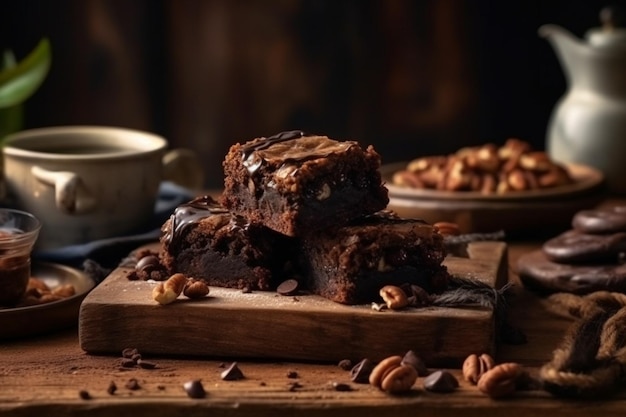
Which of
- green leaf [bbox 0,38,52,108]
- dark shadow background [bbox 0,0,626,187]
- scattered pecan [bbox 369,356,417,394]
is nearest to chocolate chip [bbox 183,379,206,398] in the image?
scattered pecan [bbox 369,356,417,394]

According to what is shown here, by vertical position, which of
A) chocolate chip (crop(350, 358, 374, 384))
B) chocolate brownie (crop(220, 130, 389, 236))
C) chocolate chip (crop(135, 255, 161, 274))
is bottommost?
chocolate chip (crop(350, 358, 374, 384))

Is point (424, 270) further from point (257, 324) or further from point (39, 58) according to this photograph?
point (39, 58)

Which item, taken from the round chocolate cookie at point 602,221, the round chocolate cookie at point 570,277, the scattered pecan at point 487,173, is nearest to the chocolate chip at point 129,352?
the round chocolate cookie at point 570,277

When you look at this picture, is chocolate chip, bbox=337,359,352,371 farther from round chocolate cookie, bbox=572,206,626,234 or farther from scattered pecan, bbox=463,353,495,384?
round chocolate cookie, bbox=572,206,626,234

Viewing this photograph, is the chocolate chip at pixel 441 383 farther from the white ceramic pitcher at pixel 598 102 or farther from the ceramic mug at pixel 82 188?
the white ceramic pitcher at pixel 598 102

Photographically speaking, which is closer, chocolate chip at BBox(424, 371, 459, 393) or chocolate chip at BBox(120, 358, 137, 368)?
chocolate chip at BBox(424, 371, 459, 393)

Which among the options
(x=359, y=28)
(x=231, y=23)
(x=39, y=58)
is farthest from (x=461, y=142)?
(x=39, y=58)

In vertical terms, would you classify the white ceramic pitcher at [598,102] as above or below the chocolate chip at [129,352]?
above
